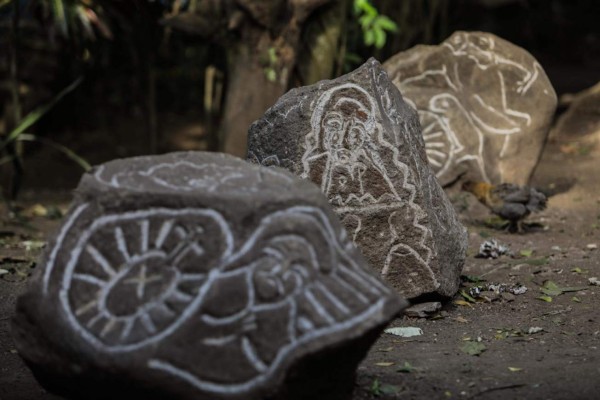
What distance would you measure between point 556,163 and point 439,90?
1671 mm

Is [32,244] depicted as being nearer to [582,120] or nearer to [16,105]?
[16,105]

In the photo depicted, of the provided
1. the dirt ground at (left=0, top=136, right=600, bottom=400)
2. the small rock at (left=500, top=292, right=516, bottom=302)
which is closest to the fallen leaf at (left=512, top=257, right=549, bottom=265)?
the dirt ground at (left=0, top=136, right=600, bottom=400)

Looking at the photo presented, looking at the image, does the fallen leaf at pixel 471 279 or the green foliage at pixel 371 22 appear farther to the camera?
the green foliage at pixel 371 22

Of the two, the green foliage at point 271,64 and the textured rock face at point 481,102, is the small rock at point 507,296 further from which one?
the green foliage at point 271,64

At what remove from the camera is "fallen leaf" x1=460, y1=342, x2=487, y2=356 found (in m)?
4.05

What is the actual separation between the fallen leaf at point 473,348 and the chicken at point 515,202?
87.9 inches

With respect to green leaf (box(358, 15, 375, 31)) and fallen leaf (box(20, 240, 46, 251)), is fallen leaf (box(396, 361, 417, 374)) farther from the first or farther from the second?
green leaf (box(358, 15, 375, 31))

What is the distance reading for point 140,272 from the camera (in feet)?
10.2

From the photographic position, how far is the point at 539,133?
748cm

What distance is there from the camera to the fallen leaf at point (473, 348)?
13.3ft

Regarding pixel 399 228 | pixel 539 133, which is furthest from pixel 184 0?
pixel 399 228

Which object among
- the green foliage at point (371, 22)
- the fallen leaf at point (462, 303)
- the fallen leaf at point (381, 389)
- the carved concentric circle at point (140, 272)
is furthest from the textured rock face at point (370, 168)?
the green foliage at point (371, 22)

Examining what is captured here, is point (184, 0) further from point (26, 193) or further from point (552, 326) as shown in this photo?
point (552, 326)

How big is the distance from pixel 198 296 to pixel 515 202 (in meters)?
3.70
